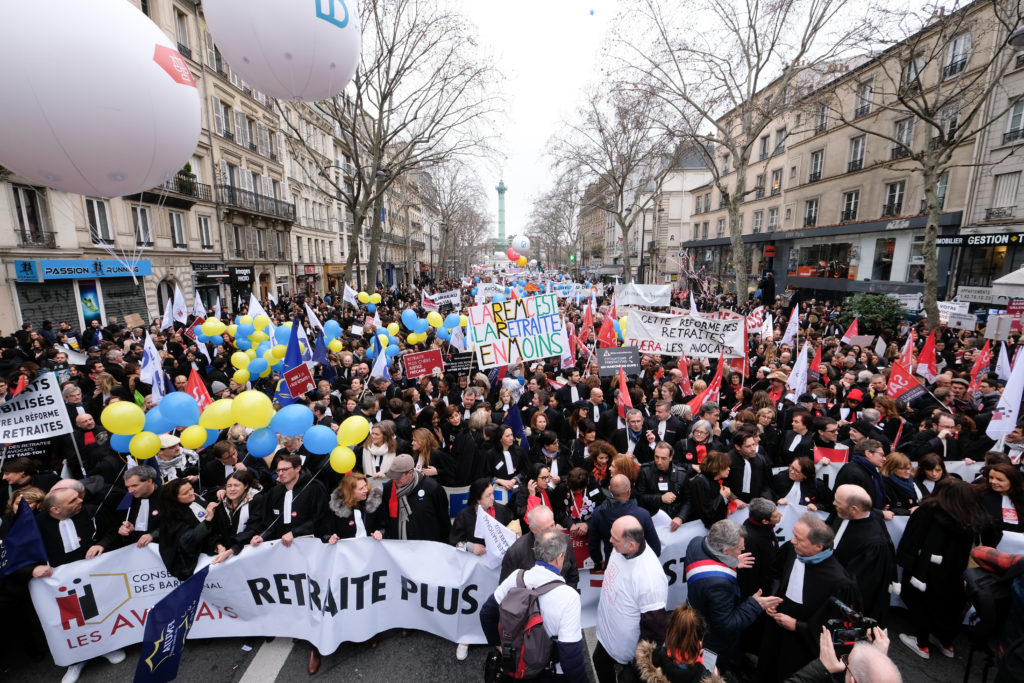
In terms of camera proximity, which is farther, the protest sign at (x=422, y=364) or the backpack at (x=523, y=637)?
the protest sign at (x=422, y=364)

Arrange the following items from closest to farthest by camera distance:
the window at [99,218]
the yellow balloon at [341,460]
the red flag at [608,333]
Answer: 1. the yellow balloon at [341,460]
2. the red flag at [608,333]
3. the window at [99,218]

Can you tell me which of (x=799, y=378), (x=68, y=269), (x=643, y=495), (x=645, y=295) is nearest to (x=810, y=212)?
(x=645, y=295)

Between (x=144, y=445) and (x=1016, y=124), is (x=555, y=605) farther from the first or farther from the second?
(x=1016, y=124)

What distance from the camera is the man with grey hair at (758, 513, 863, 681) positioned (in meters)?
2.82

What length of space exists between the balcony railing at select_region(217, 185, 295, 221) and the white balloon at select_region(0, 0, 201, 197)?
2247 cm

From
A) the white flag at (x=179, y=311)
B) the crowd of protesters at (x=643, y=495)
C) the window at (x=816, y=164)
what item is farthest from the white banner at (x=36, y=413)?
the window at (x=816, y=164)

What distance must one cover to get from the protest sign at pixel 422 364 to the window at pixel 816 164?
29.2m

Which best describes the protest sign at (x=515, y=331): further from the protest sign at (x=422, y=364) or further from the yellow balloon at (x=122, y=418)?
the yellow balloon at (x=122, y=418)

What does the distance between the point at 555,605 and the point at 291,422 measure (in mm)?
3230

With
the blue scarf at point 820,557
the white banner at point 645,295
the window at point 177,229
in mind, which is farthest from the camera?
the window at point 177,229

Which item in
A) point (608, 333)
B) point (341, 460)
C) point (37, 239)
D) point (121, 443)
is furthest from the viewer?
point (37, 239)

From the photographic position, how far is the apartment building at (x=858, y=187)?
61.7ft

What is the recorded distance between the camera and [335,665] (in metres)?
3.79

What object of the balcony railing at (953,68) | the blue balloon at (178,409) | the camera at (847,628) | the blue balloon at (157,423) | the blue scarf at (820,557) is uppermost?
the balcony railing at (953,68)
